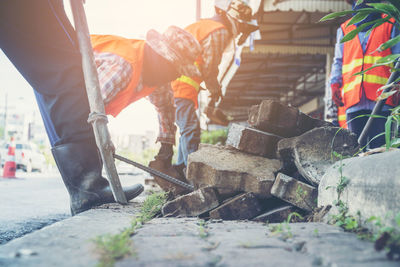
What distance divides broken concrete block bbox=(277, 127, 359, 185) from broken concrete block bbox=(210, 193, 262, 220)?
1.22 ft

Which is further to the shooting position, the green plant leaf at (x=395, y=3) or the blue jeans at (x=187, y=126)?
the blue jeans at (x=187, y=126)

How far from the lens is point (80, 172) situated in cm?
212

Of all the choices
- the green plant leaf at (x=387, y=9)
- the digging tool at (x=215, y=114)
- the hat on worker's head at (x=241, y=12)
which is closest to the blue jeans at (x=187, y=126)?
the digging tool at (x=215, y=114)

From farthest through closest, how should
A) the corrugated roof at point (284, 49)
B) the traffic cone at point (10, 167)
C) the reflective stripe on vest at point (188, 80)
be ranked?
the traffic cone at point (10, 167)
the corrugated roof at point (284, 49)
the reflective stripe on vest at point (188, 80)

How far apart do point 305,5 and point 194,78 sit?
2.65 meters

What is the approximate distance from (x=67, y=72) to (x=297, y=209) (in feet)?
5.48

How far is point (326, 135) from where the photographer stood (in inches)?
84.7

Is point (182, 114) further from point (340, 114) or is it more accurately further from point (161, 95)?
point (340, 114)

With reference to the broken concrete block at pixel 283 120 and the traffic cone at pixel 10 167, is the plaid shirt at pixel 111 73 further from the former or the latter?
the traffic cone at pixel 10 167

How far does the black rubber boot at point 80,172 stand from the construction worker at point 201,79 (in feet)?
4.55

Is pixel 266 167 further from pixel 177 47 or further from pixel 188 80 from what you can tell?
pixel 188 80

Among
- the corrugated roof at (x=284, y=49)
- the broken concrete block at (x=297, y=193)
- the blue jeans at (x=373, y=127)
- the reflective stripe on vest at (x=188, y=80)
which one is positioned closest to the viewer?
the broken concrete block at (x=297, y=193)

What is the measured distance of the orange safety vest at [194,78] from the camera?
3.80 metres

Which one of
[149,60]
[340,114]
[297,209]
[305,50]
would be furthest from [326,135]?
[305,50]
